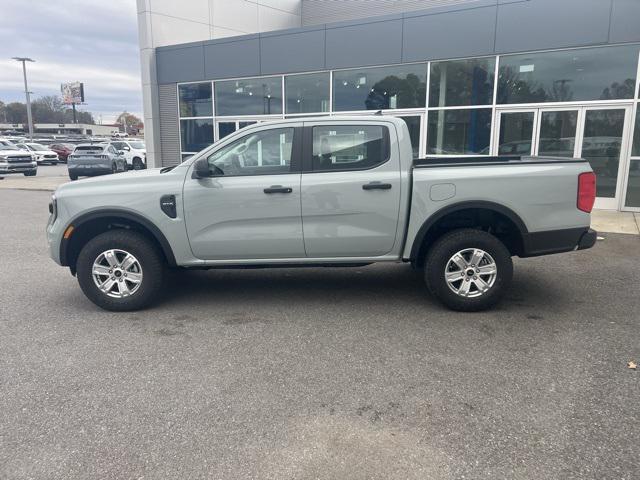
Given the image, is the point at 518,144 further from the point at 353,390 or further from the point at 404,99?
the point at 353,390

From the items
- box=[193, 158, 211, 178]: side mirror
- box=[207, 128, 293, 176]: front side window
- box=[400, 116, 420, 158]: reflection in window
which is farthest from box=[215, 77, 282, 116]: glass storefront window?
box=[193, 158, 211, 178]: side mirror

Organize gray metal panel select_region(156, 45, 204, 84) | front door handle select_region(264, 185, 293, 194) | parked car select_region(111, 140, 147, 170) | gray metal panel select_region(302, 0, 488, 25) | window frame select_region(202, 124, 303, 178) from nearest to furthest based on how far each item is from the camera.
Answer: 1. front door handle select_region(264, 185, 293, 194)
2. window frame select_region(202, 124, 303, 178)
3. gray metal panel select_region(156, 45, 204, 84)
4. gray metal panel select_region(302, 0, 488, 25)
5. parked car select_region(111, 140, 147, 170)

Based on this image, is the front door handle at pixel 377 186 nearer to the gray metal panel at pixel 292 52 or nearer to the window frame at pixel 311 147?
the window frame at pixel 311 147

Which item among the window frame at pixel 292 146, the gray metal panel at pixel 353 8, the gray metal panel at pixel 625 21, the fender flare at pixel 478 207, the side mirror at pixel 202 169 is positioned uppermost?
the gray metal panel at pixel 353 8

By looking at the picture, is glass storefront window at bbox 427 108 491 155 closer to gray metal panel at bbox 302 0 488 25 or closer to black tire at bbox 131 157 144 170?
gray metal panel at bbox 302 0 488 25

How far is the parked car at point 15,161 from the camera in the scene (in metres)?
24.2

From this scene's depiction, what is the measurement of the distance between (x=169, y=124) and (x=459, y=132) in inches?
398

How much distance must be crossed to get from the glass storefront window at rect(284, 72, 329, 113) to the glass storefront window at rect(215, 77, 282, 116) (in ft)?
1.13

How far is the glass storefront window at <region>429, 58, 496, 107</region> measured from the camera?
40.9 ft

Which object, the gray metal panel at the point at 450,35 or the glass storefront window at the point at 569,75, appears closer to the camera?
the glass storefront window at the point at 569,75

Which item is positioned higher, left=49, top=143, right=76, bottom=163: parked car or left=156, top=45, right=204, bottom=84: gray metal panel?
left=156, top=45, right=204, bottom=84: gray metal panel

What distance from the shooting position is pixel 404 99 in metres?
13.6

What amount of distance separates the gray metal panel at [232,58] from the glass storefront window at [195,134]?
1.61 meters

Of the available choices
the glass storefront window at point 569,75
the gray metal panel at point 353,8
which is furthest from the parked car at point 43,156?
the glass storefront window at point 569,75
